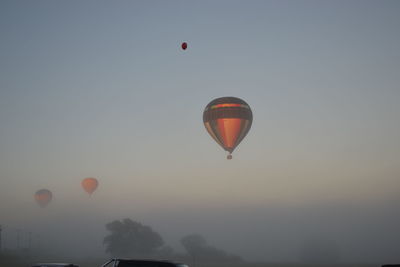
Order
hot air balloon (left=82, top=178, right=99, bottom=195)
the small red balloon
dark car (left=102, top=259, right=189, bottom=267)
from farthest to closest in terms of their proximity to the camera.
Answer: hot air balloon (left=82, top=178, right=99, bottom=195) → the small red balloon → dark car (left=102, top=259, right=189, bottom=267)

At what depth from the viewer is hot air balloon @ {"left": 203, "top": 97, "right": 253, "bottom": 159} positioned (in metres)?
79.4

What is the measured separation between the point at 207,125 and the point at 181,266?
2374 inches

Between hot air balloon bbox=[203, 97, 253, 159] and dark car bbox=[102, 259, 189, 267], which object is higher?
hot air balloon bbox=[203, 97, 253, 159]

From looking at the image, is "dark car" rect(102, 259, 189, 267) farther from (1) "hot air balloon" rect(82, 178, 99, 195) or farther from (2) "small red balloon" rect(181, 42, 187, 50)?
(1) "hot air balloon" rect(82, 178, 99, 195)

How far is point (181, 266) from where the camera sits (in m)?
22.4

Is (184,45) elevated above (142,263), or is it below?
above

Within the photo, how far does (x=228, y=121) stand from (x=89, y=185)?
230ft

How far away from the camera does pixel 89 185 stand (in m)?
138

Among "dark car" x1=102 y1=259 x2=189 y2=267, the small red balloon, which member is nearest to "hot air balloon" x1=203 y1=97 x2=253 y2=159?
the small red balloon

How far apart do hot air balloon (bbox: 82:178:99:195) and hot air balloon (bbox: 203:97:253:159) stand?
6430 centimetres

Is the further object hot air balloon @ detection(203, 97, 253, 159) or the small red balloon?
hot air balloon @ detection(203, 97, 253, 159)

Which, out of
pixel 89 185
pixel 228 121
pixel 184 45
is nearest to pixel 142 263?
pixel 184 45

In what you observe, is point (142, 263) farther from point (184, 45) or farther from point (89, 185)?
point (89, 185)

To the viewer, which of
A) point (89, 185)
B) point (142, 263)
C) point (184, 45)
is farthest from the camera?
point (89, 185)
